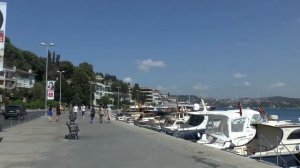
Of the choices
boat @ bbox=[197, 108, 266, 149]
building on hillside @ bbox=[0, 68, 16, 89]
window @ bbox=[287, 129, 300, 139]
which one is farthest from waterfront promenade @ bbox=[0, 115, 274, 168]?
building on hillside @ bbox=[0, 68, 16, 89]

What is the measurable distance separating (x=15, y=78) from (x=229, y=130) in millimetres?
129005

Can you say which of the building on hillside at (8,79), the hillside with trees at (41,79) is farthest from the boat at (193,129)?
the building on hillside at (8,79)

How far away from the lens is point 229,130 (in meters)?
26.1

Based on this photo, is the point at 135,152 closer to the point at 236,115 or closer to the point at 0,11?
the point at 0,11

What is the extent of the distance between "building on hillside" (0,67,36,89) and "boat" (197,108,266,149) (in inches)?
4466

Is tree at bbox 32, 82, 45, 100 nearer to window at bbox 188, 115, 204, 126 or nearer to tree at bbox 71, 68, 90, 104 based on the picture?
tree at bbox 71, 68, 90, 104

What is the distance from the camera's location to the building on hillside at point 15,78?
137 meters

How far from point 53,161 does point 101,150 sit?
367 cm

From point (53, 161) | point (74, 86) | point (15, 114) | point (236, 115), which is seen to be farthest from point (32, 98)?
point (53, 161)

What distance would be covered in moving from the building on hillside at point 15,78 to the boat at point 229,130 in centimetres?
11344

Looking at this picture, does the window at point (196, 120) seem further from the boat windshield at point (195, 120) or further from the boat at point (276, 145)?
the boat at point (276, 145)

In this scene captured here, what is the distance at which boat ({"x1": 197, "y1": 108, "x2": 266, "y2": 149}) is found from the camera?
24.8 m

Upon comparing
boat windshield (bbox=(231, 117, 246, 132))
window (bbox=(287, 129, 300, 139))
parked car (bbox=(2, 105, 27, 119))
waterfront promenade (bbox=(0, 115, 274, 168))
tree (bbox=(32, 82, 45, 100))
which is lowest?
waterfront promenade (bbox=(0, 115, 274, 168))

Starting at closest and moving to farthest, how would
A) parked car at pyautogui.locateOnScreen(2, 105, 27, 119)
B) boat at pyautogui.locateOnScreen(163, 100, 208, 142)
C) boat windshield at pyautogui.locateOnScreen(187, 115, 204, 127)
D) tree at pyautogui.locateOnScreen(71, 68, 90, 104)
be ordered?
boat at pyautogui.locateOnScreen(163, 100, 208, 142) < boat windshield at pyautogui.locateOnScreen(187, 115, 204, 127) < parked car at pyautogui.locateOnScreen(2, 105, 27, 119) < tree at pyautogui.locateOnScreen(71, 68, 90, 104)
